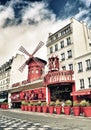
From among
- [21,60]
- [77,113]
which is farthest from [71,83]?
[21,60]

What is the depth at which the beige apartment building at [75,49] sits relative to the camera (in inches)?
981

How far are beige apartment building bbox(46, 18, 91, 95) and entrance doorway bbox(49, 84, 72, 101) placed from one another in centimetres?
161

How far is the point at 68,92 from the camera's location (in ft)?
88.7

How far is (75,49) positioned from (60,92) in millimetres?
6711

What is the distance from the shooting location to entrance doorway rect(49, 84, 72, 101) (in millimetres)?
26822

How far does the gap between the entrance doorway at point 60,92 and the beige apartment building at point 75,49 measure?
1.61 meters

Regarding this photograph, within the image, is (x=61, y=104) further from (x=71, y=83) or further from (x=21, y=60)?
(x=21, y=60)

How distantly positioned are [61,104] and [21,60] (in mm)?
33308

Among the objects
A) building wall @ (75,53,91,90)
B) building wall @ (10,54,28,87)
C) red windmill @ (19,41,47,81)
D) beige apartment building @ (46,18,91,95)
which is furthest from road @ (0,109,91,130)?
building wall @ (10,54,28,87)

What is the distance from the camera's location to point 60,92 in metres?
27.4

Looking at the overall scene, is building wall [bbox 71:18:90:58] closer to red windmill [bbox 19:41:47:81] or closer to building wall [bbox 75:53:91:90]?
building wall [bbox 75:53:91:90]

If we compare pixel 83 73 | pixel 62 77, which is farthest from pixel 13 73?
pixel 83 73

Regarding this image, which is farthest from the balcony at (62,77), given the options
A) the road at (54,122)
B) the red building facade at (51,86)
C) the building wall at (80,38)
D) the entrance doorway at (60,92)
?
the road at (54,122)

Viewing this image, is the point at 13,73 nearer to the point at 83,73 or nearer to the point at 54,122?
the point at 83,73
